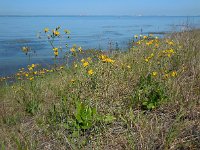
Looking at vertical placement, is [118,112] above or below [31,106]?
above

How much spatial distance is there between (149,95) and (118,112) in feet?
1.48

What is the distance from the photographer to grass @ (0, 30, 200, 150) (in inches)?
101

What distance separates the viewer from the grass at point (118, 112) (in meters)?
2.56

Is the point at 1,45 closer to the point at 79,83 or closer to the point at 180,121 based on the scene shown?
the point at 79,83

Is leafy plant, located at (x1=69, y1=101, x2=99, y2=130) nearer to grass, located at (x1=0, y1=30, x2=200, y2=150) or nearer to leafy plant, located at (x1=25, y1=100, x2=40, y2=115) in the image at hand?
grass, located at (x1=0, y1=30, x2=200, y2=150)

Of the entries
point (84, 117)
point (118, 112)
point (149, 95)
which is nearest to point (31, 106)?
point (84, 117)

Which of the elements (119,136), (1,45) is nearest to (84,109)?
(119,136)

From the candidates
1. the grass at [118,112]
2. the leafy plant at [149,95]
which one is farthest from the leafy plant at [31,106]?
the leafy plant at [149,95]

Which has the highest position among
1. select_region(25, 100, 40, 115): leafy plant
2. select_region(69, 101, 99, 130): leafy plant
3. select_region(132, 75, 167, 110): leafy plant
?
select_region(132, 75, 167, 110): leafy plant

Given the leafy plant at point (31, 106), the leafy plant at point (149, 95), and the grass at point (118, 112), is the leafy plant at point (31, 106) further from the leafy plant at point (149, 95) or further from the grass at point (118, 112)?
the leafy plant at point (149, 95)

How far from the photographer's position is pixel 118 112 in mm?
3068

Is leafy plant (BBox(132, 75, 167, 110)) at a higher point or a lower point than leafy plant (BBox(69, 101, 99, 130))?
higher

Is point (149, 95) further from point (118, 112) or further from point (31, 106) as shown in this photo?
point (31, 106)

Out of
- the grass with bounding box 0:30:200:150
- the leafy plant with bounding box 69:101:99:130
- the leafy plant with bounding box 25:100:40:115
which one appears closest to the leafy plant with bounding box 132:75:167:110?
the grass with bounding box 0:30:200:150
